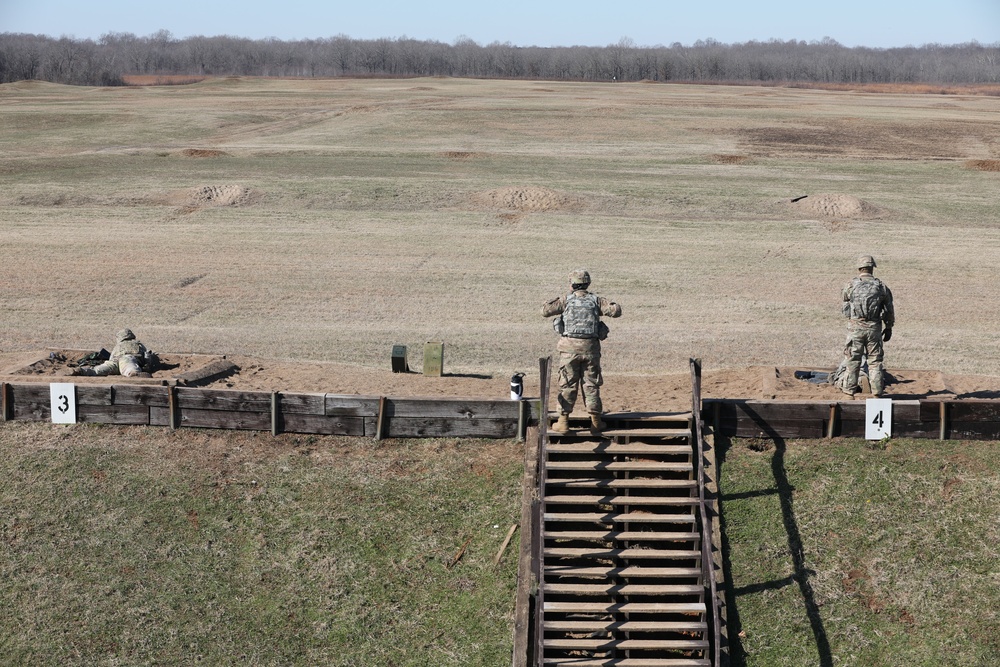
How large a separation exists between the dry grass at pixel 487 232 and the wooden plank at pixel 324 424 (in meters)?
6.28

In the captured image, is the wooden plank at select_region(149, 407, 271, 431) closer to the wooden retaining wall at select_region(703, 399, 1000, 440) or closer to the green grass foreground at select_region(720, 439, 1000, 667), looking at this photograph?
the wooden retaining wall at select_region(703, 399, 1000, 440)

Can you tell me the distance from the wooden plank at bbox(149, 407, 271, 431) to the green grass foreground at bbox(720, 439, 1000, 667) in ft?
22.9

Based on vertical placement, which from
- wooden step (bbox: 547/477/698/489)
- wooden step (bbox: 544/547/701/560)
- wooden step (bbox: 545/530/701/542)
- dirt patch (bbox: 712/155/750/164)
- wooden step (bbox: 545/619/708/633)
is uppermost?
dirt patch (bbox: 712/155/750/164)

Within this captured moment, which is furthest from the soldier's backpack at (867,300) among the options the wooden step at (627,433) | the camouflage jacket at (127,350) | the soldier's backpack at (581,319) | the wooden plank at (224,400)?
the camouflage jacket at (127,350)

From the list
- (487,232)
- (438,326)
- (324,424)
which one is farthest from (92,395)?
(487,232)

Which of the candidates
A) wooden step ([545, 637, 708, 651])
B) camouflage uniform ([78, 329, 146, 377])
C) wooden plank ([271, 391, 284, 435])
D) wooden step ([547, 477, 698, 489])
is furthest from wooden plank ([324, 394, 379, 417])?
wooden step ([545, 637, 708, 651])

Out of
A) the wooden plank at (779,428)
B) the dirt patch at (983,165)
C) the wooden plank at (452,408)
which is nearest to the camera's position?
the wooden plank at (779,428)

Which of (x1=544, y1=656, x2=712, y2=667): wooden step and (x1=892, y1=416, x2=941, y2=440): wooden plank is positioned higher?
(x1=892, y1=416, x2=941, y2=440): wooden plank

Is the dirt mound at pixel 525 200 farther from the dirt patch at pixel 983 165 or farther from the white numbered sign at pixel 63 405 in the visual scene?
the white numbered sign at pixel 63 405

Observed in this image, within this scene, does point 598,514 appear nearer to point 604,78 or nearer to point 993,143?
point 993,143

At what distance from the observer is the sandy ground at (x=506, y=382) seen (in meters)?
17.9

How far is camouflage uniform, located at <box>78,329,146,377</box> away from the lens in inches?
770

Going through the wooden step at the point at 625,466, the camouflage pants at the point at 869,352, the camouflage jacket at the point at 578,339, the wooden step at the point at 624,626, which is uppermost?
the camouflage jacket at the point at 578,339

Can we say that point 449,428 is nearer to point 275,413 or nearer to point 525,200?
point 275,413
